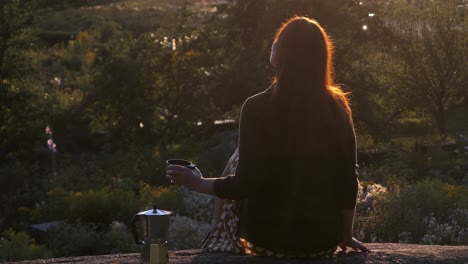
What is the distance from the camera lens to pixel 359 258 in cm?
522

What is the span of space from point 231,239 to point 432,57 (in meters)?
13.1

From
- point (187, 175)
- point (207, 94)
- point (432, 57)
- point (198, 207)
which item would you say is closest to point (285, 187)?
point (187, 175)

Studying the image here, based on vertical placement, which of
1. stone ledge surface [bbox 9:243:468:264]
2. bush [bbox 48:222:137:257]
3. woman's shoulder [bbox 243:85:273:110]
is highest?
Answer: woman's shoulder [bbox 243:85:273:110]

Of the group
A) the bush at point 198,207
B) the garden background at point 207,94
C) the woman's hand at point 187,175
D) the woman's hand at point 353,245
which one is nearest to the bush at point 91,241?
the bush at point 198,207

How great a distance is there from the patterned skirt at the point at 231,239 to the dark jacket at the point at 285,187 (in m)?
0.07

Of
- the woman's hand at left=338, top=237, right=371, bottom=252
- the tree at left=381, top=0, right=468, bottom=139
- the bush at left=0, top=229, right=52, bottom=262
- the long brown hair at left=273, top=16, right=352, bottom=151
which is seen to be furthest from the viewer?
the tree at left=381, top=0, right=468, bottom=139

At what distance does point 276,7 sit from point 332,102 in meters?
11.4

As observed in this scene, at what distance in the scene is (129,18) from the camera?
47312mm

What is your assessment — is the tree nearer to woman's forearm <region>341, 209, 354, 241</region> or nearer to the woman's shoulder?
woman's forearm <region>341, 209, 354, 241</region>

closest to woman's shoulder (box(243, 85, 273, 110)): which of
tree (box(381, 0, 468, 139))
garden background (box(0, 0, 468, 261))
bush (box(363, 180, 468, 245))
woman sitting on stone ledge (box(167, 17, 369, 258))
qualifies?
woman sitting on stone ledge (box(167, 17, 369, 258))

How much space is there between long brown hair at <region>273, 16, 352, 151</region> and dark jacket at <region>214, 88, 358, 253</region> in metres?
0.06

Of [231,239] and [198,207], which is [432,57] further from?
[231,239]

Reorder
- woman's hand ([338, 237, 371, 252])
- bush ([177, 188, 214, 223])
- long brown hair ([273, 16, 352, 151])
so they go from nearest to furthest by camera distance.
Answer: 1. long brown hair ([273, 16, 352, 151])
2. woman's hand ([338, 237, 371, 252])
3. bush ([177, 188, 214, 223])

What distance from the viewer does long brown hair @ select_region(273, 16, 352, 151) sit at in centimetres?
471
